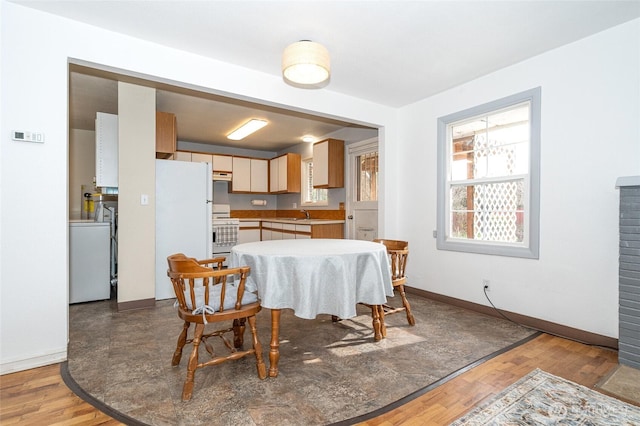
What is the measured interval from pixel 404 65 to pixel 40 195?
3.35 m

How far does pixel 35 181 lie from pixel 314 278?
2142 mm

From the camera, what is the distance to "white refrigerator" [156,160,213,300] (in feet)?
13.0

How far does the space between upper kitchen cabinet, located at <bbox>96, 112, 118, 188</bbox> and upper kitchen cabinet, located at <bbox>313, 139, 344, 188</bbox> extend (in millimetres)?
3158

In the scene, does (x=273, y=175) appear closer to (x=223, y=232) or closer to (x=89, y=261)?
(x=223, y=232)

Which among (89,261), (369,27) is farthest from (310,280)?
(89,261)

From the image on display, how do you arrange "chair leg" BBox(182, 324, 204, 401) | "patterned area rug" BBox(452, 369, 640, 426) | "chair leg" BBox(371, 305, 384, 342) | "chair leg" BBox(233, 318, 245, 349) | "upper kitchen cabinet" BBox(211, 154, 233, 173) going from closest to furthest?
"patterned area rug" BBox(452, 369, 640, 426), "chair leg" BBox(182, 324, 204, 401), "chair leg" BBox(233, 318, 245, 349), "chair leg" BBox(371, 305, 384, 342), "upper kitchen cabinet" BBox(211, 154, 233, 173)

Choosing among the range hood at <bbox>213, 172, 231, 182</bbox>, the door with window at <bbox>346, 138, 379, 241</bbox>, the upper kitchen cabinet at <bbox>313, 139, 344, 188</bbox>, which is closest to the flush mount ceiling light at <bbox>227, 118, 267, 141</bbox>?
the range hood at <bbox>213, 172, 231, 182</bbox>

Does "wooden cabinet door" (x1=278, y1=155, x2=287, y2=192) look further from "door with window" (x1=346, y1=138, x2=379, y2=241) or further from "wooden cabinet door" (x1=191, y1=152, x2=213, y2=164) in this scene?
"door with window" (x1=346, y1=138, x2=379, y2=241)

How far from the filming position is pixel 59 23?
2.44 meters

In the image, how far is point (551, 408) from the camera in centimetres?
180

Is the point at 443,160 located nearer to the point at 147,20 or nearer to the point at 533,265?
the point at 533,265

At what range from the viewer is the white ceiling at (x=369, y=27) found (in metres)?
2.32

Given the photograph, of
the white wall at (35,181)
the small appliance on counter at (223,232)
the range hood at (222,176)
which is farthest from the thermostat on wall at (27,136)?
the range hood at (222,176)

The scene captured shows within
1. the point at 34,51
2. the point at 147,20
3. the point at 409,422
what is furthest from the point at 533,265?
the point at 34,51
